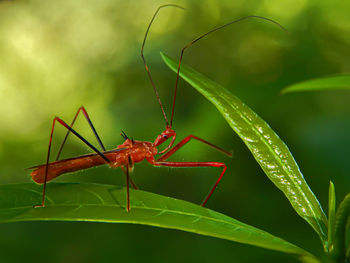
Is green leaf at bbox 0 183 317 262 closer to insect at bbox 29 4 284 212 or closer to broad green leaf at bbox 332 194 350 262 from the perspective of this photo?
broad green leaf at bbox 332 194 350 262

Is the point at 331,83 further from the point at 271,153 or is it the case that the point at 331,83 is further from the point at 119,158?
the point at 119,158

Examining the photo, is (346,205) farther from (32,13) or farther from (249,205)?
(32,13)

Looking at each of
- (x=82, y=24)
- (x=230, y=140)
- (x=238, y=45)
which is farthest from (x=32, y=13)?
(x=230, y=140)

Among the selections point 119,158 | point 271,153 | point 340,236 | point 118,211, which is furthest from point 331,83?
point 119,158

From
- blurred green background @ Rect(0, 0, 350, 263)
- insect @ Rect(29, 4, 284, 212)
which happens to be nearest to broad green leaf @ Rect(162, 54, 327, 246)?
insect @ Rect(29, 4, 284, 212)

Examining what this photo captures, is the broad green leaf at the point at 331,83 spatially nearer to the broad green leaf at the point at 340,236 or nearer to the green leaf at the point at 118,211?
the broad green leaf at the point at 340,236
